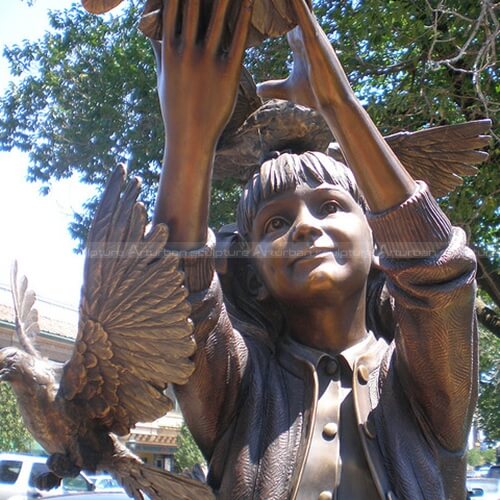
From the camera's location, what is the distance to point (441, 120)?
6.00 metres

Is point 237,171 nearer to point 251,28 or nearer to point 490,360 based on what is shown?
point 251,28

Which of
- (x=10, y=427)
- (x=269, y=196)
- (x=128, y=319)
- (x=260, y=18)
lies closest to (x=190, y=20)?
(x=260, y=18)

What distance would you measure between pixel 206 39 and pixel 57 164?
6518mm

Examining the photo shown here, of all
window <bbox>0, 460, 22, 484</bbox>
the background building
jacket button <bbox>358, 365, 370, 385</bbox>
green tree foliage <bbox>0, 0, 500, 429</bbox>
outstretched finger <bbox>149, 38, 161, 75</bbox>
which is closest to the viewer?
outstretched finger <bbox>149, 38, 161, 75</bbox>

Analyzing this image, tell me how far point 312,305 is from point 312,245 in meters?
0.16

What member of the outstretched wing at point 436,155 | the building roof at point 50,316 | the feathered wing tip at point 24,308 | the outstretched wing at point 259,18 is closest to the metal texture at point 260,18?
the outstretched wing at point 259,18

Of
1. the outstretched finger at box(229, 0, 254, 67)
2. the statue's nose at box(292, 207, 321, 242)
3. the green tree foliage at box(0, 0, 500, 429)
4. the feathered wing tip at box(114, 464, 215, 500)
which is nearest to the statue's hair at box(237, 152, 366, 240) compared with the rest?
the statue's nose at box(292, 207, 321, 242)

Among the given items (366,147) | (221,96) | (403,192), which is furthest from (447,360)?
(221,96)

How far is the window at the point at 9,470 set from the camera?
9312 mm

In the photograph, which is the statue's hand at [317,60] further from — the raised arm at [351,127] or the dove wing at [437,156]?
the dove wing at [437,156]

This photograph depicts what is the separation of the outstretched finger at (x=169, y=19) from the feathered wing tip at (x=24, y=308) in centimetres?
71

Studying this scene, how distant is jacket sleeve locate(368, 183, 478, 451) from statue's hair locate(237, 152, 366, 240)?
31cm

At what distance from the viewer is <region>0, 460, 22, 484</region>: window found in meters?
9.31

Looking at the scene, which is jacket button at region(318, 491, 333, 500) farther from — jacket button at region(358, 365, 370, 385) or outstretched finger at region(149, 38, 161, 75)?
outstretched finger at region(149, 38, 161, 75)
